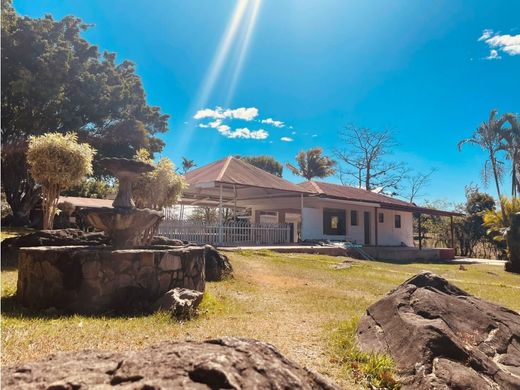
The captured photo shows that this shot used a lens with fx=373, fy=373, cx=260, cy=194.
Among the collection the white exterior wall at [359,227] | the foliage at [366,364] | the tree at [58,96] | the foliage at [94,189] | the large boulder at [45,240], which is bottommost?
the foliage at [366,364]

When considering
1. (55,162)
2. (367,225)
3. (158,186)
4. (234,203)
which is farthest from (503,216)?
(55,162)

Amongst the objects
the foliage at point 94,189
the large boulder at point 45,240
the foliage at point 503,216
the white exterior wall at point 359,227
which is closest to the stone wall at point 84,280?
the large boulder at point 45,240

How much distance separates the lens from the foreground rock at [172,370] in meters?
1.78

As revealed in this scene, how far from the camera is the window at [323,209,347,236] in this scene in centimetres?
2522

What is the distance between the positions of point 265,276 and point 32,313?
5990mm

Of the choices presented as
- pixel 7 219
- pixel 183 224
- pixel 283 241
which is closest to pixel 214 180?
pixel 183 224

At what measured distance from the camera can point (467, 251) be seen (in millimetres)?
32312

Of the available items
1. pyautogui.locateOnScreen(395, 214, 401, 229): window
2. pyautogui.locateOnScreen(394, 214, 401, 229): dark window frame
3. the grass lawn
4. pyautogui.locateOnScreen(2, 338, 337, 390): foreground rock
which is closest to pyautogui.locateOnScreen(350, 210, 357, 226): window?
pyautogui.locateOnScreen(394, 214, 401, 229): dark window frame

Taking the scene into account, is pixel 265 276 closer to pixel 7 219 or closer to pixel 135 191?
pixel 135 191

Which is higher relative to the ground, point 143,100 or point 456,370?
point 143,100

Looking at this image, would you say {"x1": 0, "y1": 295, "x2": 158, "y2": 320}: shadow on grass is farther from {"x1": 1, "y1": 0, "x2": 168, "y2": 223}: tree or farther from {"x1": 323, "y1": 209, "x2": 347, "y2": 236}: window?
{"x1": 323, "y1": 209, "x2": 347, "y2": 236}: window

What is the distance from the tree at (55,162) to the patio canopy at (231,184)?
5.77 metres

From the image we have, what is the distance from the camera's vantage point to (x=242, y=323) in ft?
16.3

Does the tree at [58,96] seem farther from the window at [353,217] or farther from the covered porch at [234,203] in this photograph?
the window at [353,217]
